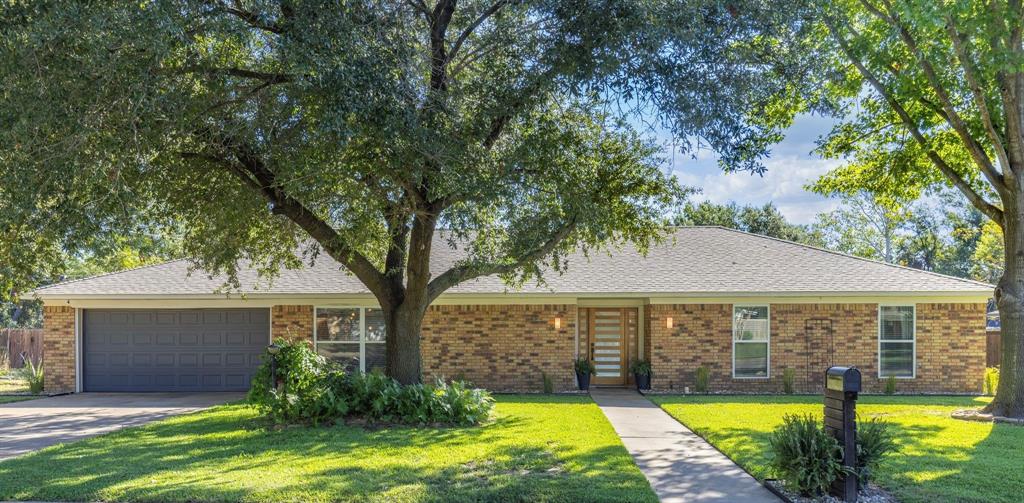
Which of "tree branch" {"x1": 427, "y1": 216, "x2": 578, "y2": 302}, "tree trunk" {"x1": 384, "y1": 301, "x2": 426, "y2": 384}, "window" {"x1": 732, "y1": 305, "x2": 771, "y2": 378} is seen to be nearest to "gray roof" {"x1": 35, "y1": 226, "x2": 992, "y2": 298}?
"window" {"x1": 732, "y1": 305, "x2": 771, "y2": 378}

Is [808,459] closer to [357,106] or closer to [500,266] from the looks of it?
[357,106]

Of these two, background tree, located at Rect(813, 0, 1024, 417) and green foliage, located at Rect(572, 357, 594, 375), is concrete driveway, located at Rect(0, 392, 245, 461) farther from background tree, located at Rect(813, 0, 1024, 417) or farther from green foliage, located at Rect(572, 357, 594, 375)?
background tree, located at Rect(813, 0, 1024, 417)

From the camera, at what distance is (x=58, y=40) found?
739 centimetres

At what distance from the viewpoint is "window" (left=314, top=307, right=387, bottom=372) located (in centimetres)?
1750

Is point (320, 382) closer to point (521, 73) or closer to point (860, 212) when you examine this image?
point (521, 73)

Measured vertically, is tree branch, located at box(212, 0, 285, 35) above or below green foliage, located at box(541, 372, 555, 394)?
above

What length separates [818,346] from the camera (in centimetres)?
1698

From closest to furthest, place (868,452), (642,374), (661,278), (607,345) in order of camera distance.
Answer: (868,452)
(642,374)
(661,278)
(607,345)

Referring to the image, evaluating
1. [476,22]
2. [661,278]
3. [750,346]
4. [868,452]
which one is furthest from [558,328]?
[868,452]

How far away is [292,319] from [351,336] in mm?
1399

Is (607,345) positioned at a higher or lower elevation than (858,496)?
higher

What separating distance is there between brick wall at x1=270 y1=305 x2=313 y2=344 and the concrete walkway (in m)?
7.53

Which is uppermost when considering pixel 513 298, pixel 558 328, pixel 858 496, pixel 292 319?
pixel 513 298

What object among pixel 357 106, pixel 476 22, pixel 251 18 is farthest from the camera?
pixel 476 22
